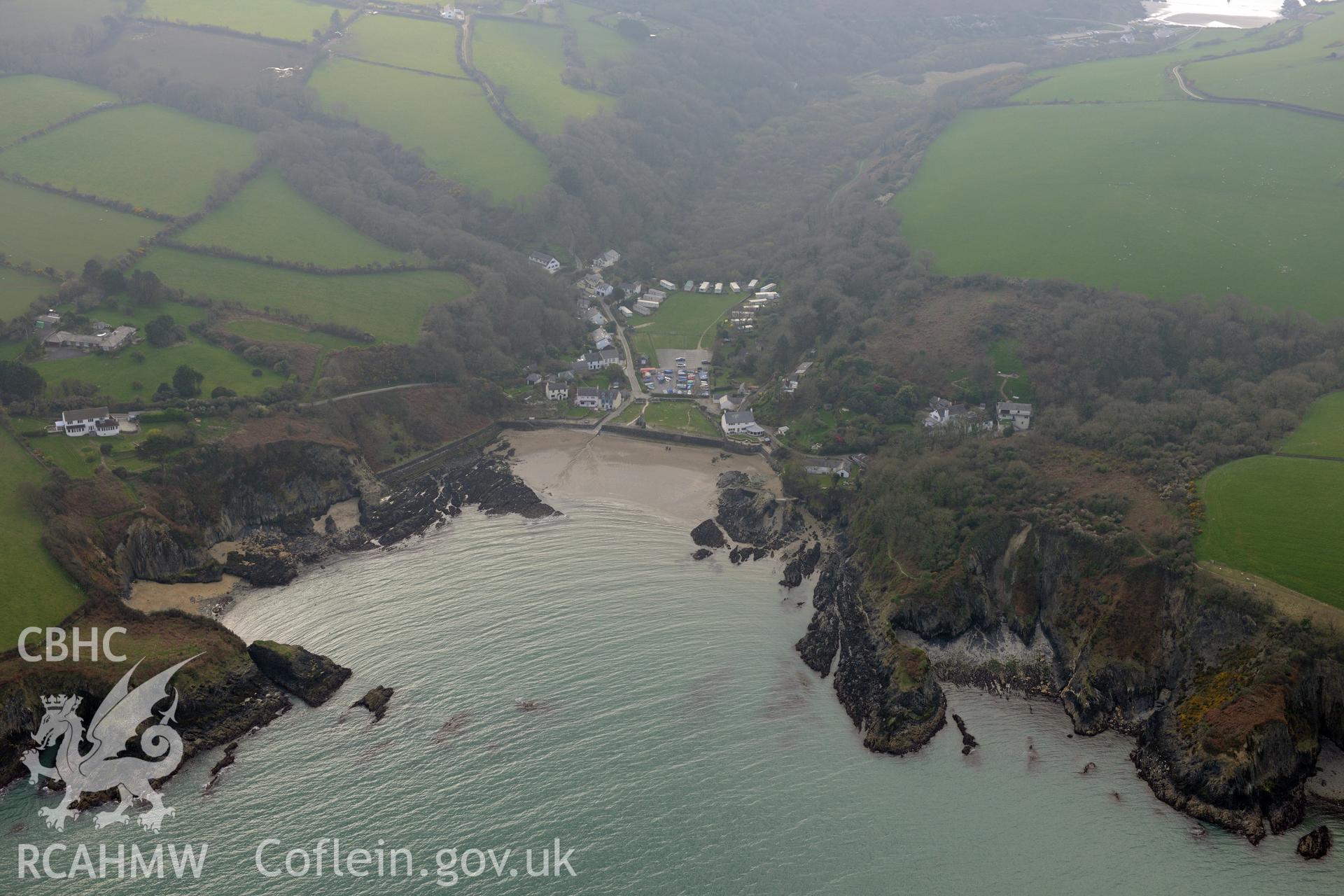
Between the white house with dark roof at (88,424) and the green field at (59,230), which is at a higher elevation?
the green field at (59,230)

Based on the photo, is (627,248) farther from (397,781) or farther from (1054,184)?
(397,781)

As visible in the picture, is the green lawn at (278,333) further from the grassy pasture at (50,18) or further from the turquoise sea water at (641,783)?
the grassy pasture at (50,18)

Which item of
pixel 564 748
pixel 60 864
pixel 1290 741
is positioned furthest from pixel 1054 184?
pixel 60 864

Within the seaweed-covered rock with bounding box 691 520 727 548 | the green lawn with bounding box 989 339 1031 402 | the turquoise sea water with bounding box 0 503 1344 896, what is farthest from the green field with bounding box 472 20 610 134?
the turquoise sea water with bounding box 0 503 1344 896

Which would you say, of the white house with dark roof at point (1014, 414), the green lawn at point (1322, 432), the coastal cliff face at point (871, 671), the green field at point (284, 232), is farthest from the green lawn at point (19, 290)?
the green lawn at point (1322, 432)

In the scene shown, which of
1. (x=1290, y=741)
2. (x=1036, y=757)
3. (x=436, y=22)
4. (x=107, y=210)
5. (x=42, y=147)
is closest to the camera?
(x=1290, y=741)

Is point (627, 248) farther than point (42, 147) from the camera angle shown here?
Yes
